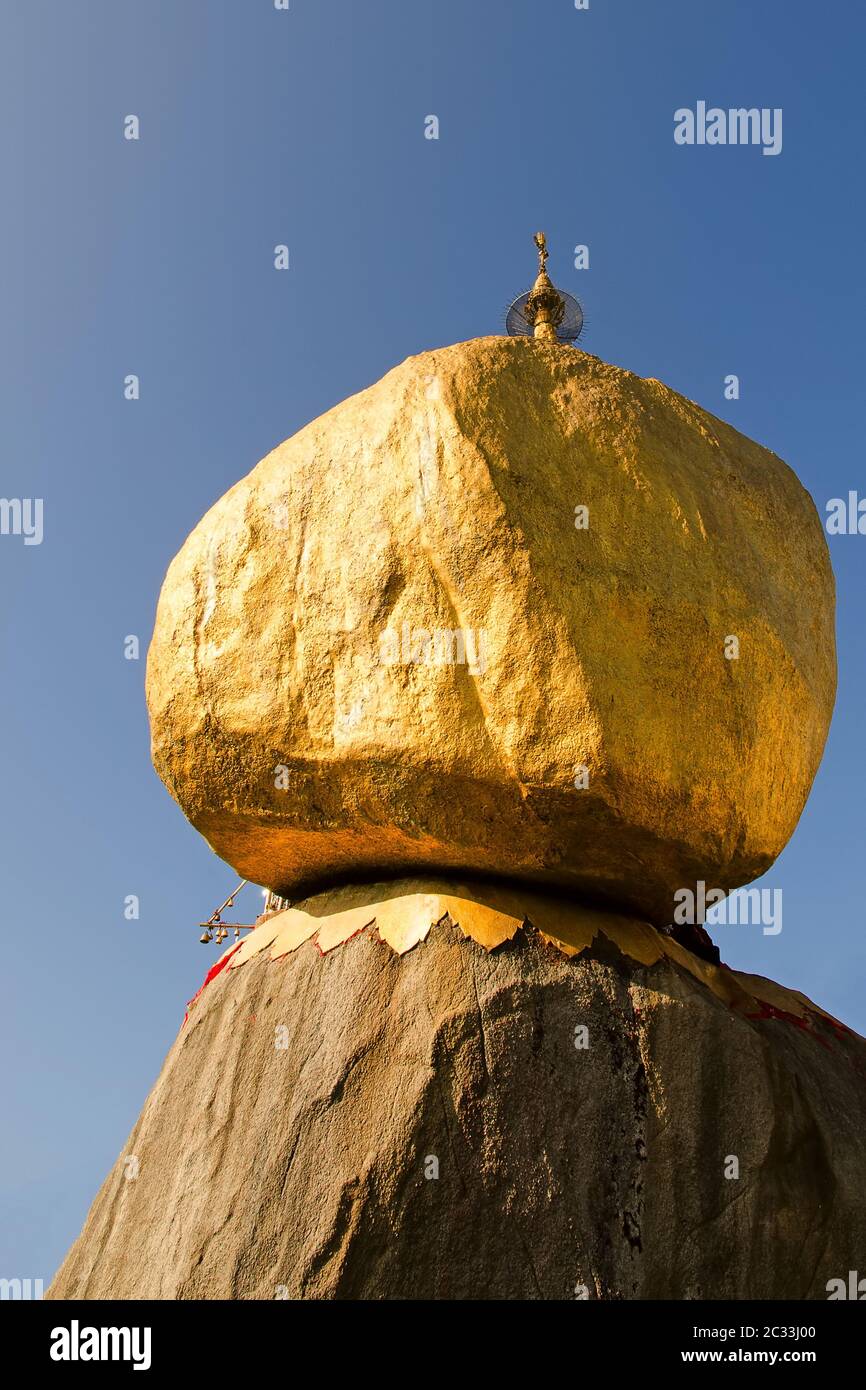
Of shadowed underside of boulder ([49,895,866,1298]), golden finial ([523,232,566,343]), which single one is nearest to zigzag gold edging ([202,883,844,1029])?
shadowed underside of boulder ([49,895,866,1298])

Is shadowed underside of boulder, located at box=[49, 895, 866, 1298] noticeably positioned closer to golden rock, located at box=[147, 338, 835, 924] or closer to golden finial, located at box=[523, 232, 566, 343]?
golden rock, located at box=[147, 338, 835, 924]

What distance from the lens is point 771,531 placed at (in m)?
5.53

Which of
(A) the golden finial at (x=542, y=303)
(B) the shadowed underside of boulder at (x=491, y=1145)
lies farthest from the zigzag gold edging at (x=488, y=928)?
(A) the golden finial at (x=542, y=303)

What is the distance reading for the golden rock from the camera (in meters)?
4.59

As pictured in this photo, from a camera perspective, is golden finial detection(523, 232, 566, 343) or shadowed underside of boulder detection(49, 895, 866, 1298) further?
golden finial detection(523, 232, 566, 343)

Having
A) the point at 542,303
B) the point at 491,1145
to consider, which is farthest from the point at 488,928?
the point at 542,303

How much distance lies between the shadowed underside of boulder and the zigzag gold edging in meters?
0.05

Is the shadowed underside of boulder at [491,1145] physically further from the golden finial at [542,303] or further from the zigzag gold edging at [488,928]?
the golden finial at [542,303]

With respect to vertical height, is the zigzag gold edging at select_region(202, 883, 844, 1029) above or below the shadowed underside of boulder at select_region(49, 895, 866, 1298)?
above

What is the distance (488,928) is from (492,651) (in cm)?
103

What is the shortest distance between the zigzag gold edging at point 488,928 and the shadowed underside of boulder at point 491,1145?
0.05 metres

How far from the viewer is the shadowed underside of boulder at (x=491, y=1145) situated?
4.11 m

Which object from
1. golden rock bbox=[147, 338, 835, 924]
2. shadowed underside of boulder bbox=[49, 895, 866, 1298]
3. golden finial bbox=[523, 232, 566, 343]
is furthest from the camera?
golden finial bbox=[523, 232, 566, 343]

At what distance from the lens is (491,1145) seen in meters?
4.18
